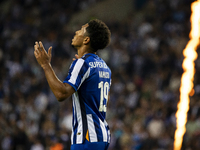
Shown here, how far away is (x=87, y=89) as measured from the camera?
3104 mm

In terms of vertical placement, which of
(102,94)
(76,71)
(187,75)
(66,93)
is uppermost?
(187,75)

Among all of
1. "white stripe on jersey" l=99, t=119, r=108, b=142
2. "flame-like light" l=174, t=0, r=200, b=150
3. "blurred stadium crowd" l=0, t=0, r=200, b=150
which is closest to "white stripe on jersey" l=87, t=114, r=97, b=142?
"white stripe on jersey" l=99, t=119, r=108, b=142

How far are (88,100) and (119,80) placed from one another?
26.5 ft

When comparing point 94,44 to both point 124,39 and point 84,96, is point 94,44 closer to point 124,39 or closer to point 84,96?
point 84,96

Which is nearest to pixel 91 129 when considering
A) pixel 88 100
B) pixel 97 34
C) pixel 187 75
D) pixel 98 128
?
pixel 98 128

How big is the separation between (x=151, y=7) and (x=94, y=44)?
11391mm

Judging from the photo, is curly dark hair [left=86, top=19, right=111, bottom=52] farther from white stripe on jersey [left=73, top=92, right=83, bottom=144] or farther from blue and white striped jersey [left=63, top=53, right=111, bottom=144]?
white stripe on jersey [left=73, top=92, right=83, bottom=144]

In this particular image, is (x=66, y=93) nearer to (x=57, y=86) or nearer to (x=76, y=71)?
(x=57, y=86)

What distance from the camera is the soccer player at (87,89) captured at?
116 inches

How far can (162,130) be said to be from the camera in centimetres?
845

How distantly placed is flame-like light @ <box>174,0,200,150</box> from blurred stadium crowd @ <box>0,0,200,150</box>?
16cm

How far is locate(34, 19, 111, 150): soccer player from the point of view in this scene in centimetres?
294

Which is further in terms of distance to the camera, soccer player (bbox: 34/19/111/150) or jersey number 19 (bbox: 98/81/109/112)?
jersey number 19 (bbox: 98/81/109/112)

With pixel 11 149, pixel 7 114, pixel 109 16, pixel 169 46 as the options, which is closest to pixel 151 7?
pixel 109 16
